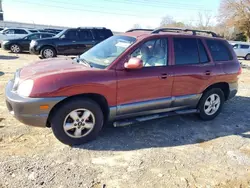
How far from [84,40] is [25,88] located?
10164mm

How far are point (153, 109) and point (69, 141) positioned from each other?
1511 mm

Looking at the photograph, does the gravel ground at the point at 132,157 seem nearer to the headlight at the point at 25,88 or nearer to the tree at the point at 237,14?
the headlight at the point at 25,88

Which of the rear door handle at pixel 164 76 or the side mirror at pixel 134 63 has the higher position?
the side mirror at pixel 134 63

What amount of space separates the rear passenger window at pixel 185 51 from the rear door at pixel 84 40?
914 centimetres

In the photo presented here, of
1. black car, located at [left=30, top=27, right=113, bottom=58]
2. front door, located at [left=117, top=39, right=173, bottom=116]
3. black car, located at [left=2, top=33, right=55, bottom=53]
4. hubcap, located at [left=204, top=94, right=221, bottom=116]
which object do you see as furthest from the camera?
black car, located at [left=2, top=33, right=55, bottom=53]

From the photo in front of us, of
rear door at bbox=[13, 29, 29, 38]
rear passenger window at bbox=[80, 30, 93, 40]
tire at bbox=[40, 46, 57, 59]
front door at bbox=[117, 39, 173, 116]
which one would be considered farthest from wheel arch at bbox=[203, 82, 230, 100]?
rear door at bbox=[13, 29, 29, 38]

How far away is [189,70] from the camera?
14.3 ft

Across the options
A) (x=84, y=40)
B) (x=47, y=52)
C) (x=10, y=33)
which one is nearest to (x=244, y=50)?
(x=84, y=40)

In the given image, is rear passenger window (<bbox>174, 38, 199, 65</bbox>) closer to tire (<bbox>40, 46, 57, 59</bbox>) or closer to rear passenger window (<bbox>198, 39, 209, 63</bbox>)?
rear passenger window (<bbox>198, 39, 209, 63</bbox>)

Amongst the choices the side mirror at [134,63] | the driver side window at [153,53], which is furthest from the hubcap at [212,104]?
the side mirror at [134,63]

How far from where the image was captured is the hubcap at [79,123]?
347 cm

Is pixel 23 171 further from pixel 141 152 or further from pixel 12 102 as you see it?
pixel 141 152

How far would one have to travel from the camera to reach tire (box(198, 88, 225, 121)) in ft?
15.8

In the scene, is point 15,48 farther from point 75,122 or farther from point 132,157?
point 132,157
